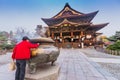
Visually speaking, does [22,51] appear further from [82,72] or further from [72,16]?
[72,16]

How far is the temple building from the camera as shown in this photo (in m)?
27.9

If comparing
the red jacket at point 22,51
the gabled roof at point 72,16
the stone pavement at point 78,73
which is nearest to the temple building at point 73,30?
the gabled roof at point 72,16

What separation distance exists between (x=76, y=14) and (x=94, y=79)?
27.3 m

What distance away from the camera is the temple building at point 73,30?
91.7 feet

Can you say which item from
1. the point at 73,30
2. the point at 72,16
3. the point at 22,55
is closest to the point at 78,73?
the point at 22,55

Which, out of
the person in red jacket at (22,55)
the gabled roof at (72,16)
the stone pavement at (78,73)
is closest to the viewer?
the person in red jacket at (22,55)

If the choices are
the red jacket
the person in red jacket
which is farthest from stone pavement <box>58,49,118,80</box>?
the red jacket

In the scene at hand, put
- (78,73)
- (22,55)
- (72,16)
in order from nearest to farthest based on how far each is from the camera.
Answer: (22,55)
(78,73)
(72,16)

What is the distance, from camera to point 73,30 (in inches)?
1113

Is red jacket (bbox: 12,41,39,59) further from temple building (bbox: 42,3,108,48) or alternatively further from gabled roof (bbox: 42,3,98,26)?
gabled roof (bbox: 42,3,98,26)

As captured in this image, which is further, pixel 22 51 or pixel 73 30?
pixel 73 30

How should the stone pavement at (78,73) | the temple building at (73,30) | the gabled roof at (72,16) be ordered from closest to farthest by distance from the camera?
the stone pavement at (78,73) < the temple building at (73,30) < the gabled roof at (72,16)

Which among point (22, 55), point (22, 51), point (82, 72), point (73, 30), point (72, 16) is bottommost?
point (82, 72)

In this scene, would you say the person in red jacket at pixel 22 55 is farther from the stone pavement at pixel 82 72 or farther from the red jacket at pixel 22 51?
the stone pavement at pixel 82 72
